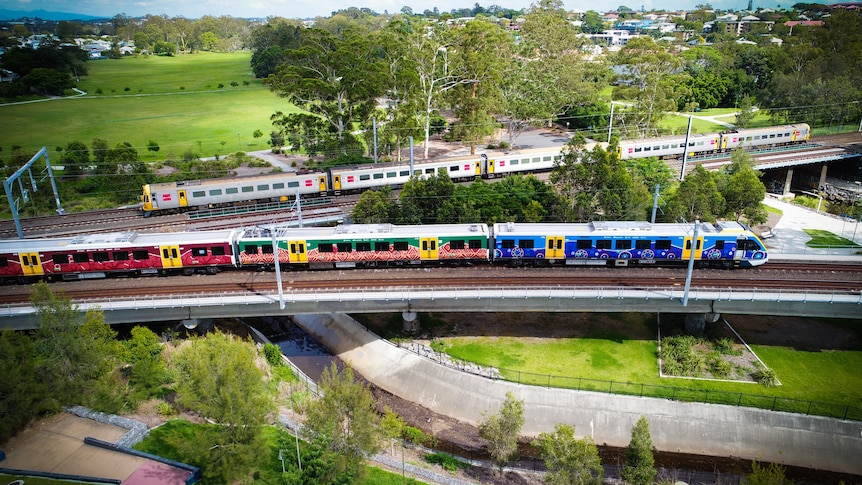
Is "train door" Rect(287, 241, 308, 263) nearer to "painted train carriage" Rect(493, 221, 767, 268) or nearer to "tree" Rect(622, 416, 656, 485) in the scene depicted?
"painted train carriage" Rect(493, 221, 767, 268)

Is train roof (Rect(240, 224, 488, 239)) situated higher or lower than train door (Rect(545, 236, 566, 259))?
higher

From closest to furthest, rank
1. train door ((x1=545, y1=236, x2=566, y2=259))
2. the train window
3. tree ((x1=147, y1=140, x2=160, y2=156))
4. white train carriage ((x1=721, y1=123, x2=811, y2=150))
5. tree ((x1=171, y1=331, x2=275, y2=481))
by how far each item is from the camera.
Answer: tree ((x1=171, y1=331, x2=275, y2=481)), the train window, train door ((x1=545, y1=236, x2=566, y2=259)), white train carriage ((x1=721, y1=123, x2=811, y2=150)), tree ((x1=147, y1=140, x2=160, y2=156))

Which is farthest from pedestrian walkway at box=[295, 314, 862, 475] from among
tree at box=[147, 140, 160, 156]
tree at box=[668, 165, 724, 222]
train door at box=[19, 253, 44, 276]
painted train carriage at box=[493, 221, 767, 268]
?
tree at box=[147, 140, 160, 156]

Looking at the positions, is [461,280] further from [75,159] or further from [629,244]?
[75,159]

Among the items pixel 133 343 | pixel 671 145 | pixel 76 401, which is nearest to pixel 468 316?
pixel 133 343

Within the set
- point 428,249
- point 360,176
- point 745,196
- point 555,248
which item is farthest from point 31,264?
point 745,196

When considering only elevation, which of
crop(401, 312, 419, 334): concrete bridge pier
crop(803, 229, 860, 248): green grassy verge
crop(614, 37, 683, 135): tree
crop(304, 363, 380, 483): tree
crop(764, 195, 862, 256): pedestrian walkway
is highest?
crop(614, 37, 683, 135): tree

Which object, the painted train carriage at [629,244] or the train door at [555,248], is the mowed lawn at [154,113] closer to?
the painted train carriage at [629,244]

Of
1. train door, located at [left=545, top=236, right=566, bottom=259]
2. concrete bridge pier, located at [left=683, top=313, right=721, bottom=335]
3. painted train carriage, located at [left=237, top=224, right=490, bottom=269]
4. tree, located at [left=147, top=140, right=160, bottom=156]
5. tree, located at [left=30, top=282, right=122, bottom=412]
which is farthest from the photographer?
tree, located at [left=147, top=140, right=160, bottom=156]
